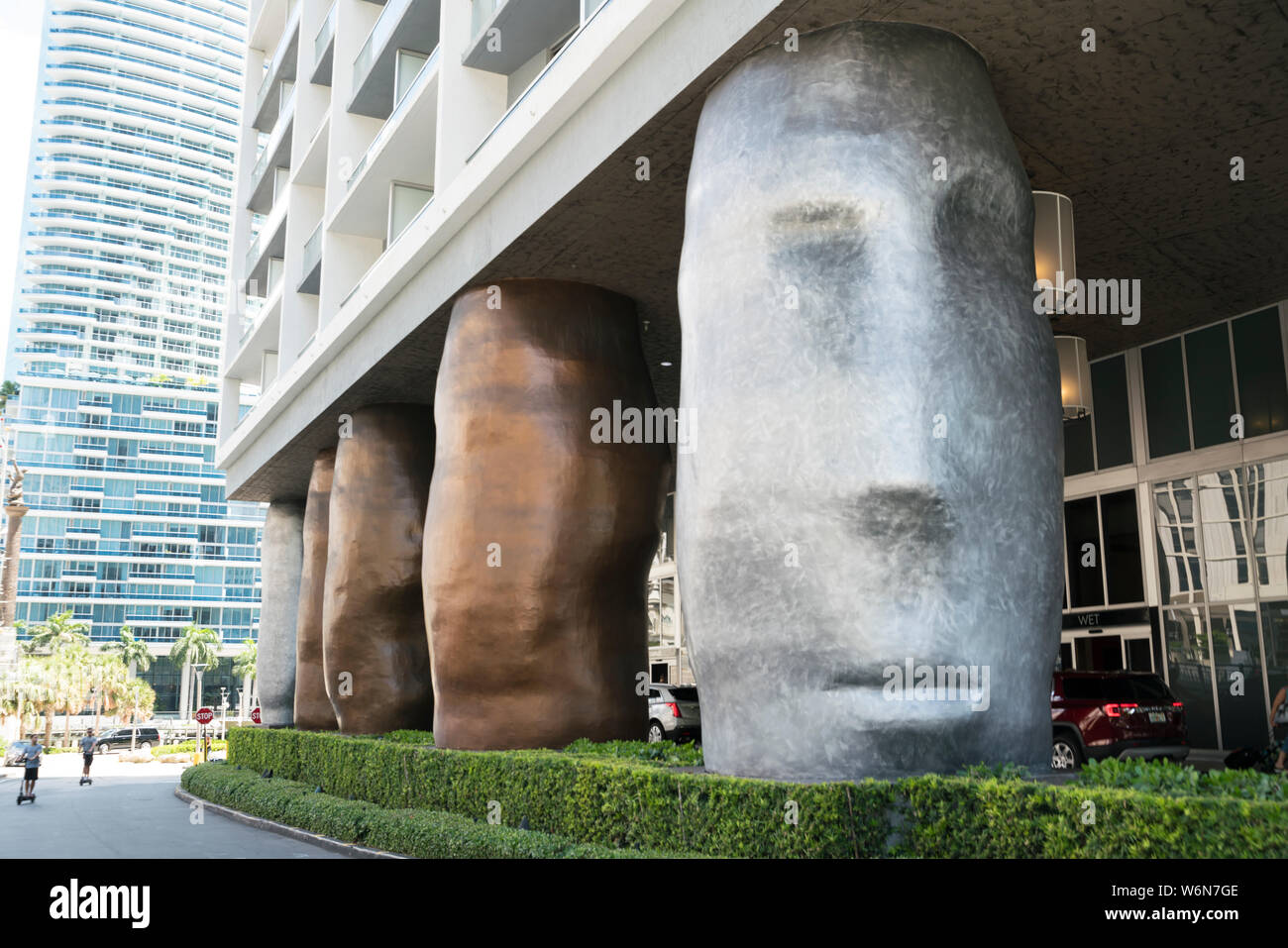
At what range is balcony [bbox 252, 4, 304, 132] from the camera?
2859cm

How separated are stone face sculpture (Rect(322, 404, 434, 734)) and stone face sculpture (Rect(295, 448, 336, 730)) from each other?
316 cm

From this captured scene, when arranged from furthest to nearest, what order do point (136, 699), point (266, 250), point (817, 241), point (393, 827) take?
point (136, 699), point (266, 250), point (393, 827), point (817, 241)

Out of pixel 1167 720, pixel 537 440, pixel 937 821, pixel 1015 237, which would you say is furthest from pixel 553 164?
pixel 1167 720

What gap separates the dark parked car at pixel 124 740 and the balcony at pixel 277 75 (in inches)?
1589

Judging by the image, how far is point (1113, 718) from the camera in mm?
15266

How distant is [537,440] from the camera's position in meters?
14.9

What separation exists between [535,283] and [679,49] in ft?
16.5

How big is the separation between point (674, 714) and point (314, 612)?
8173mm

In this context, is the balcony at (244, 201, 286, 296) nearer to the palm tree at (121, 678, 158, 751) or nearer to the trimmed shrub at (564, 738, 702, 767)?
the trimmed shrub at (564, 738, 702, 767)

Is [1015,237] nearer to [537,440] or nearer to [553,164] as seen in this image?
[553,164]

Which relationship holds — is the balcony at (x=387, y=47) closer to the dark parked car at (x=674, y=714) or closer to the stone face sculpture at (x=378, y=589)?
the stone face sculpture at (x=378, y=589)

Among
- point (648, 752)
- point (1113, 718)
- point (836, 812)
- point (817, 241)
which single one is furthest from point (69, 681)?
point (836, 812)

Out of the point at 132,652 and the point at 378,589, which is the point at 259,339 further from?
the point at 132,652

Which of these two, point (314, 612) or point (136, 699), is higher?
point (314, 612)
